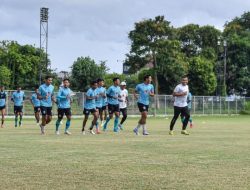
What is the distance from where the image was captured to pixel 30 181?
7887 millimetres

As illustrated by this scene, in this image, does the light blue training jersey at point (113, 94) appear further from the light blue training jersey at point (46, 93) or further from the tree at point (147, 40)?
the tree at point (147, 40)

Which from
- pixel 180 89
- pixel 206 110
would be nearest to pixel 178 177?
pixel 180 89

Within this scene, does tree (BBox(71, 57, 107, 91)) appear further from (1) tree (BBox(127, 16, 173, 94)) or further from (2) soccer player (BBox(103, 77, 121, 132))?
(2) soccer player (BBox(103, 77, 121, 132))

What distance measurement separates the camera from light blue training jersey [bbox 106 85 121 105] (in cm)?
2380

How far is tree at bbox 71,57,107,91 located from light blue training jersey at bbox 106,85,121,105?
143ft

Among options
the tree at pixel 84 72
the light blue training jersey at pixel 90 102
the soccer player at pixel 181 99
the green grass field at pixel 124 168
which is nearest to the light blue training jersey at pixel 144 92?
the soccer player at pixel 181 99

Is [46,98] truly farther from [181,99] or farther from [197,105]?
[197,105]

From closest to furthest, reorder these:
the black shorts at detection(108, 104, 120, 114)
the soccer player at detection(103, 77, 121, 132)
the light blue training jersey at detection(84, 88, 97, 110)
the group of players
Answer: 1. the group of players
2. the light blue training jersey at detection(84, 88, 97, 110)
3. the soccer player at detection(103, 77, 121, 132)
4. the black shorts at detection(108, 104, 120, 114)

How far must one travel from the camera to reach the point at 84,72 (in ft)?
221

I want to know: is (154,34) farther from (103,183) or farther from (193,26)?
(103,183)

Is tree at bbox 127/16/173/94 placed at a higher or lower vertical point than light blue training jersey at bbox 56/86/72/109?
higher

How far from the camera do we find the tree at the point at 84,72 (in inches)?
2655

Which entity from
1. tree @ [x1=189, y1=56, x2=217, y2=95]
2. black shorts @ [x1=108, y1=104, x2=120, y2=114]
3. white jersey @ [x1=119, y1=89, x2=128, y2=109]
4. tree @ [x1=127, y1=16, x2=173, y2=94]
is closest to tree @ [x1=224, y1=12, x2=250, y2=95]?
tree @ [x1=189, y1=56, x2=217, y2=95]

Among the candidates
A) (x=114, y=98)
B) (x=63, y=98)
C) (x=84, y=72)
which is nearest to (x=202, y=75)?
(x=84, y=72)
